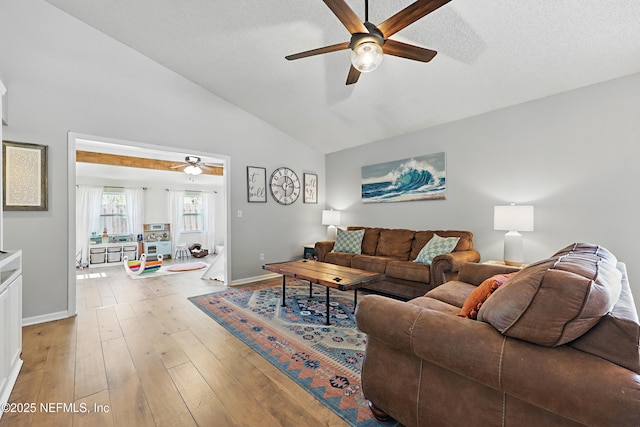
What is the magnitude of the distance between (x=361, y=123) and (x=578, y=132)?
2.58 meters

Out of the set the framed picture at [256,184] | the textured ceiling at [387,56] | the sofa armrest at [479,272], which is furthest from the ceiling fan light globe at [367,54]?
the framed picture at [256,184]

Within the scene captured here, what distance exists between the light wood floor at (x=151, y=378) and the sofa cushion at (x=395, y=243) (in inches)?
102

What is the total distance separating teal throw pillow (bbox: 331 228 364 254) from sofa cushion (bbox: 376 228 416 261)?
318 millimetres

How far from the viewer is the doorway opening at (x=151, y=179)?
10.4 ft

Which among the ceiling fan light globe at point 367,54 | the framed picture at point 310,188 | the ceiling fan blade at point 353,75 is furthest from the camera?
the framed picture at point 310,188

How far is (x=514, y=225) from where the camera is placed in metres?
3.00

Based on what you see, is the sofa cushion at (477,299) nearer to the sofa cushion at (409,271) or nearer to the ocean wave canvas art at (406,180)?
the sofa cushion at (409,271)

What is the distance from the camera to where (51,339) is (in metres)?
2.50

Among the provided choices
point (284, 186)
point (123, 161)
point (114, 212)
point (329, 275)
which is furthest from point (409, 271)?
point (114, 212)

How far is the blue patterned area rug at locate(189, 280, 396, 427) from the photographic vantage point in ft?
5.69

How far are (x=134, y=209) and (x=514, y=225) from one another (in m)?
8.22

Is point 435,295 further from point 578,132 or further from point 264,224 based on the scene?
point 264,224

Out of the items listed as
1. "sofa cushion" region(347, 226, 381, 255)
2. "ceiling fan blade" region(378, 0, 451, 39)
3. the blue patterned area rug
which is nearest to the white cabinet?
the blue patterned area rug

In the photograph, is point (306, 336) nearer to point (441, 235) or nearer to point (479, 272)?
point (479, 272)
